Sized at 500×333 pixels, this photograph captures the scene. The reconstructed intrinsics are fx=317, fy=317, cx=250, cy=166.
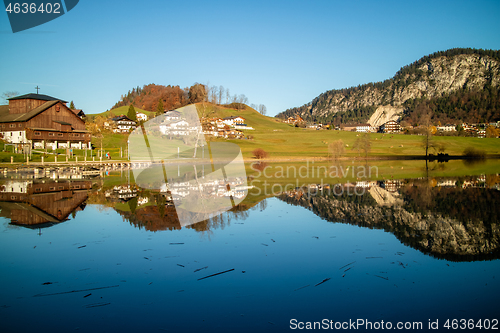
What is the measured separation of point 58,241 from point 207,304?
A: 24.3 feet

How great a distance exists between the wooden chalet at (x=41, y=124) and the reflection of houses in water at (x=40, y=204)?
42.5 m

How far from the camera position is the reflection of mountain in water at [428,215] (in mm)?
10438

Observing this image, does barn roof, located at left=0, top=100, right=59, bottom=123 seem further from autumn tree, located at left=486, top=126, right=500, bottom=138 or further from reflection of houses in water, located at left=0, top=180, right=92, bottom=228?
autumn tree, located at left=486, top=126, right=500, bottom=138

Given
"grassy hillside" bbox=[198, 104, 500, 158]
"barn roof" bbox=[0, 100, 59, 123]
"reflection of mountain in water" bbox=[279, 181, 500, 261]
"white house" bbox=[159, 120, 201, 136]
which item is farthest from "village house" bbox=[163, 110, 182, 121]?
"reflection of mountain in water" bbox=[279, 181, 500, 261]

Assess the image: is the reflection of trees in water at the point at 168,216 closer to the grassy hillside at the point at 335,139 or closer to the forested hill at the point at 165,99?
the grassy hillside at the point at 335,139

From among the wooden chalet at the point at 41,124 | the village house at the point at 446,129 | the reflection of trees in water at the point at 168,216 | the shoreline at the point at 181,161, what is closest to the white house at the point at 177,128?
the shoreline at the point at 181,161

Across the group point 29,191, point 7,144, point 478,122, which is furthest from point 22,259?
point 478,122

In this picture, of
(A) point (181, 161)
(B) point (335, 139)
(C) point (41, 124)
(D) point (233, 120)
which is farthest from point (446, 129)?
(C) point (41, 124)

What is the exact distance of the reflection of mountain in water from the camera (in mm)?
10438

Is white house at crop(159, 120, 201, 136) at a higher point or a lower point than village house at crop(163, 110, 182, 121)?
lower

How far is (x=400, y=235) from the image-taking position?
11.6 metres

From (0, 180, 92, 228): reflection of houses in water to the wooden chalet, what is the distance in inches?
1671

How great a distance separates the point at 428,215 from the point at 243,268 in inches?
413

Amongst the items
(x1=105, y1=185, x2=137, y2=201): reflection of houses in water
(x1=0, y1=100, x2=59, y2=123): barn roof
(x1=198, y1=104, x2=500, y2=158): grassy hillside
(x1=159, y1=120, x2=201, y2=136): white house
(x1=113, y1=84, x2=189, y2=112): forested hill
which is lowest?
(x1=105, y1=185, x2=137, y2=201): reflection of houses in water
